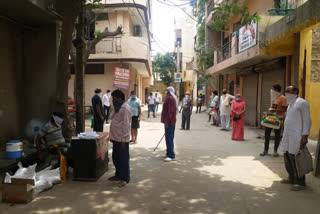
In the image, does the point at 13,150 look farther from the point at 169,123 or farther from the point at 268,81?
the point at 268,81

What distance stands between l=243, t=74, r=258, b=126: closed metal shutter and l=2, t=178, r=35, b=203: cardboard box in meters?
11.5

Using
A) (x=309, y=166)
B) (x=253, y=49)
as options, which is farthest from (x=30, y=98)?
(x=253, y=49)

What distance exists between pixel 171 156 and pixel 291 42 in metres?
6.45

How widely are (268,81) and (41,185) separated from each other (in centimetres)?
1050

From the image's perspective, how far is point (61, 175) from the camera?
15.0ft

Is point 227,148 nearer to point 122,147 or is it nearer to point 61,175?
point 122,147

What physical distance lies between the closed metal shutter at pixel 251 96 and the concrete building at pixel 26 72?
989 cm

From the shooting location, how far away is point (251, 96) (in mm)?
13742

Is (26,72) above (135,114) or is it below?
above

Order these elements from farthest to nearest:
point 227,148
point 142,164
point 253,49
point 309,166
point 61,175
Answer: point 253,49 → point 227,148 → point 142,164 → point 61,175 → point 309,166

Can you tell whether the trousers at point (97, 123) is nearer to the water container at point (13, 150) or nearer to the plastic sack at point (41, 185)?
the water container at point (13, 150)

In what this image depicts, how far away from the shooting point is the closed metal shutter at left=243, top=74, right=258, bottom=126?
13195 mm

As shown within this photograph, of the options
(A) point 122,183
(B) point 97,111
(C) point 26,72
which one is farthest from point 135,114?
(A) point 122,183

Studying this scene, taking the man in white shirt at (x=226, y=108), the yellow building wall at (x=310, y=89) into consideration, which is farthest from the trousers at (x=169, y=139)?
the man in white shirt at (x=226, y=108)
